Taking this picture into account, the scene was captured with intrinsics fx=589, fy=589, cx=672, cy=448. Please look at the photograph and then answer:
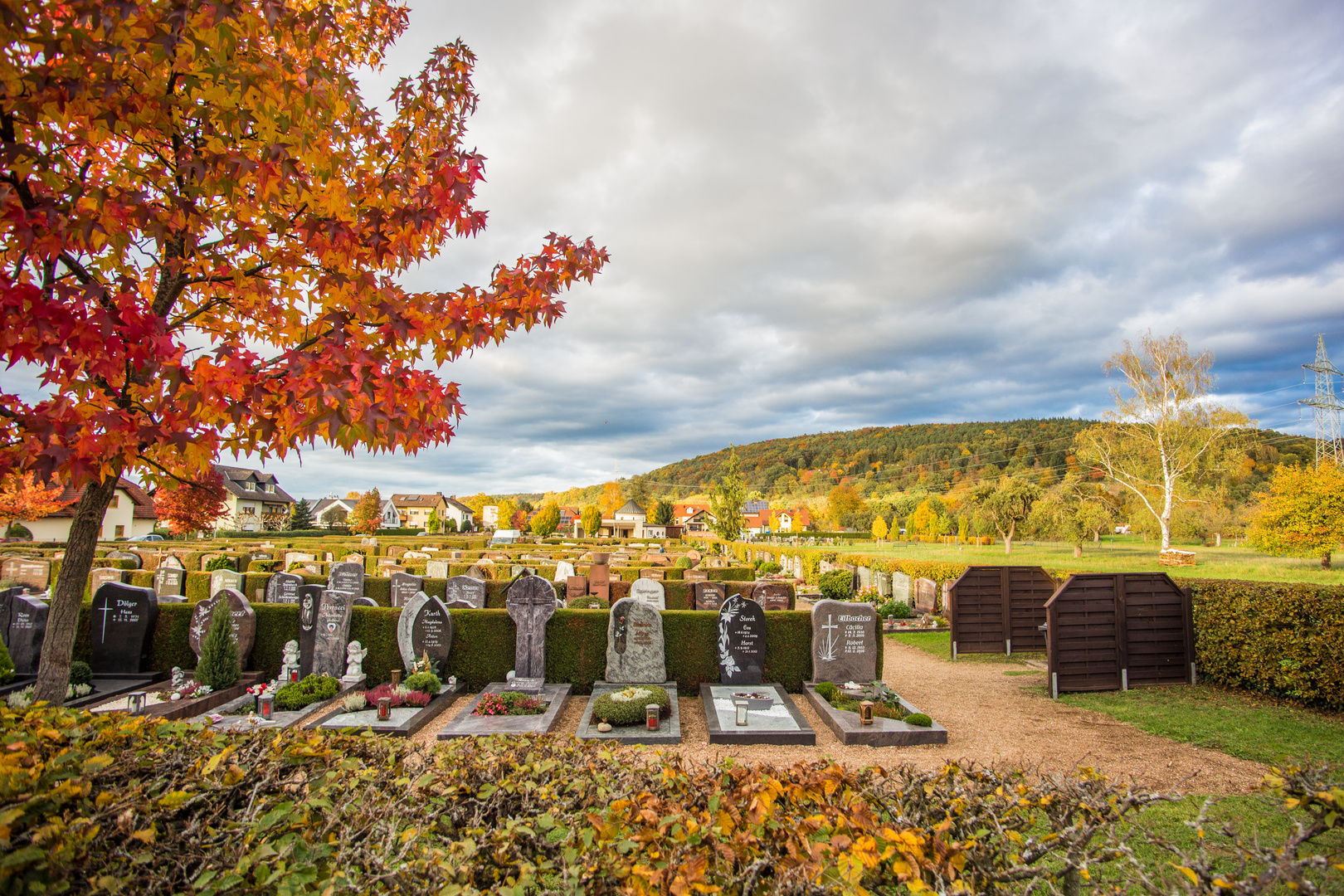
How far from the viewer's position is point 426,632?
416 inches

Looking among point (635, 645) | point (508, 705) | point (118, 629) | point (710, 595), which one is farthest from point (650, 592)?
point (118, 629)

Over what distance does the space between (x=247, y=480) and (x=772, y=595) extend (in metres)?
66.6

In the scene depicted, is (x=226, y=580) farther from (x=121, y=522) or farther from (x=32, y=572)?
(x=121, y=522)

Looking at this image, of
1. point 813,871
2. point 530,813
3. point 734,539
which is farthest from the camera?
point 734,539

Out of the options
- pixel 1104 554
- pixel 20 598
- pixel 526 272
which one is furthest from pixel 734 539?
pixel 526 272

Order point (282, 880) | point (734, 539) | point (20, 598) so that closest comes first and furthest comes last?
point (282, 880), point (20, 598), point (734, 539)

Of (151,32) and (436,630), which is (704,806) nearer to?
(151,32)

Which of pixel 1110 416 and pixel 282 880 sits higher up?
pixel 1110 416

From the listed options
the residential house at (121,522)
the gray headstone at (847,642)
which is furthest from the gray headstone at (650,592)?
the residential house at (121,522)

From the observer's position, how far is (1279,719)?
819 centimetres

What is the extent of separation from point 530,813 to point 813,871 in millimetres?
1344

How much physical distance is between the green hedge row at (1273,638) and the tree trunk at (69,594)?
14.0 meters

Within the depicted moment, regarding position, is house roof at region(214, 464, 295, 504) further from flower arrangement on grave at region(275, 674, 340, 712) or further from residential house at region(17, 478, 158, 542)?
flower arrangement on grave at region(275, 674, 340, 712)

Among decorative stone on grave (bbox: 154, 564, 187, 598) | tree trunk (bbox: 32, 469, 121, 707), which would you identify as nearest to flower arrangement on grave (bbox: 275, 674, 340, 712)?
tree trunk (bbox: 32, 469, 121, 707)
